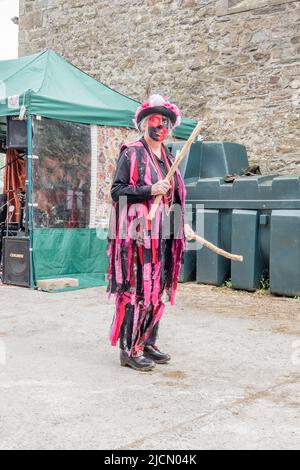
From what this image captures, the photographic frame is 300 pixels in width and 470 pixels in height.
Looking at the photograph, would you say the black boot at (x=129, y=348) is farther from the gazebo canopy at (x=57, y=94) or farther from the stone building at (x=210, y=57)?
the stone building at (x=210, y=57)

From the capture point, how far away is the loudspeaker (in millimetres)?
8172

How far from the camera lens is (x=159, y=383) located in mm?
4070

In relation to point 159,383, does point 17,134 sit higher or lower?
higher

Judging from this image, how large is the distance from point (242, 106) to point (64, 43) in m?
4.60

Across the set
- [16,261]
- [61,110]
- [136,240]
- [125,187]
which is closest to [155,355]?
[136,240]

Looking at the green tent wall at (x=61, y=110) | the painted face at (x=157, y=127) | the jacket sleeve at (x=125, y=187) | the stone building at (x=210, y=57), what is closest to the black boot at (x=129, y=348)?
the jacket sleeve at (x=125, y=187)

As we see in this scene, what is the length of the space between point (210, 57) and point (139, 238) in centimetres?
749

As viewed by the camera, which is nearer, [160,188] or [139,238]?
[160,188]

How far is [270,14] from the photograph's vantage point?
1038 centimetres

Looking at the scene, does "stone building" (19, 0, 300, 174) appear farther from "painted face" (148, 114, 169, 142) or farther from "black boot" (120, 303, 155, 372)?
"black boot" (120, 303, 155, 372)

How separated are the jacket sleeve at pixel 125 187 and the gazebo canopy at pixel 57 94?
12.6ft

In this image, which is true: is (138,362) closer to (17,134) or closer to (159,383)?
(159,383)
